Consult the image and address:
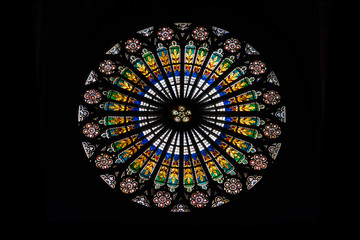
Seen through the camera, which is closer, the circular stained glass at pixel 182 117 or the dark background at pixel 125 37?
the dark background at pixel 125 37

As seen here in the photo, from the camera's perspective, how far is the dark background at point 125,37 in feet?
33.0

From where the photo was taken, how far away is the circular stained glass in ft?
33.9

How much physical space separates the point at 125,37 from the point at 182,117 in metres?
1.99

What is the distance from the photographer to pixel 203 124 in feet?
34.5

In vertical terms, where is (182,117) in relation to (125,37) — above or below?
below

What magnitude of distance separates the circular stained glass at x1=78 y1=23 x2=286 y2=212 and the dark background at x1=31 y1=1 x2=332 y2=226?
20 cm

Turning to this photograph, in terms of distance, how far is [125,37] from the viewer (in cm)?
1053

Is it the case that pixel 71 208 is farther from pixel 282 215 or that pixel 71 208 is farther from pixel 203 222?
pixel 282 215

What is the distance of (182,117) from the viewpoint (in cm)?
1055

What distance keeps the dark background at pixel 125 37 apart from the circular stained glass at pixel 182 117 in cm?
20

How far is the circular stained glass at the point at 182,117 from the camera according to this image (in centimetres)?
1032

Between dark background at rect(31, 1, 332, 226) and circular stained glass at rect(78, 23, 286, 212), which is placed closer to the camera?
dark background at rect(31, 1, 332, 226)
